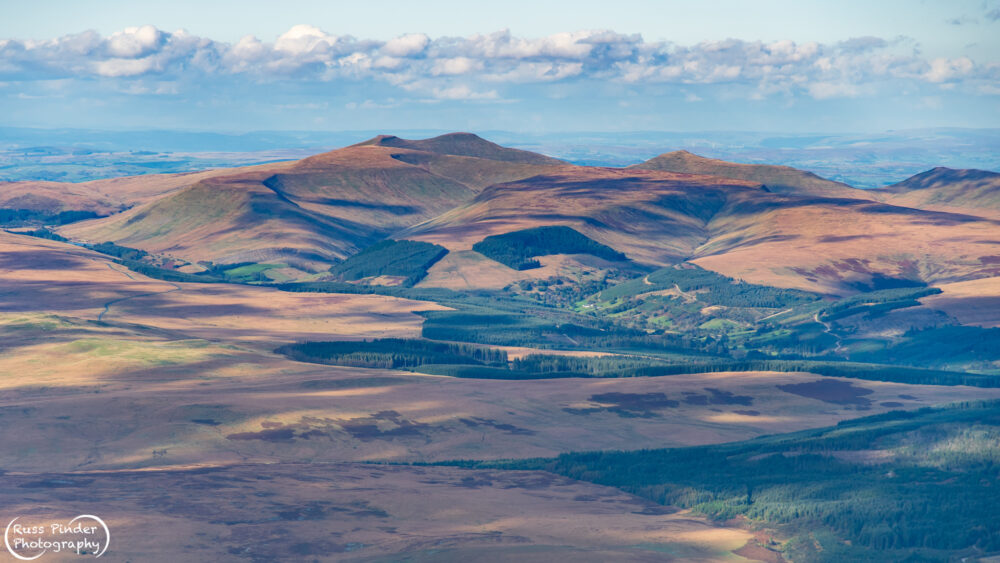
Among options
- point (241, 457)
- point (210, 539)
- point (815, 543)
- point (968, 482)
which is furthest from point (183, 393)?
point (968, 482)

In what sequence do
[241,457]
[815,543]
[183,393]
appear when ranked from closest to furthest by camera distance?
[815,543] → [241,457] → [183,393]

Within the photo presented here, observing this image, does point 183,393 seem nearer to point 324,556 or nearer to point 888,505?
point 324,556

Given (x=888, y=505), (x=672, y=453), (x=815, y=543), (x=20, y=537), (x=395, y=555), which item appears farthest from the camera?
(x=672, y=453)

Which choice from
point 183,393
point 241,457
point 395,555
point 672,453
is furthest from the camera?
point 183,393

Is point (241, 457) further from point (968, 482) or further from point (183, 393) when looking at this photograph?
point (968, 482)

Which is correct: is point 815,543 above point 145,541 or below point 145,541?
below

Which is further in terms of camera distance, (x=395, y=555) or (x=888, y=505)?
(x=888, y=505)

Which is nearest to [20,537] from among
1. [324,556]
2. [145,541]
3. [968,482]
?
[145,541]

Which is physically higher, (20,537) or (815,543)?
(20,537)

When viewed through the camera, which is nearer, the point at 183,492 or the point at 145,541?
the point at 145,541
